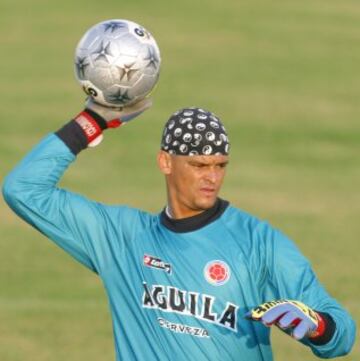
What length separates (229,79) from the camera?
2458 centimetres

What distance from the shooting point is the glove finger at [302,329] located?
8.23 m

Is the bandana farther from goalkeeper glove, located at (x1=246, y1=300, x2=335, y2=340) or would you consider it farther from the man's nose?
goalkeeper glove, located at (x1=246, y1=300, x2=335, y2=340)

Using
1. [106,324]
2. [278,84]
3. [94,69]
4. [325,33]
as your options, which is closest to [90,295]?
[106,324]

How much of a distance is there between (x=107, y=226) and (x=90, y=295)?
22.6 feet

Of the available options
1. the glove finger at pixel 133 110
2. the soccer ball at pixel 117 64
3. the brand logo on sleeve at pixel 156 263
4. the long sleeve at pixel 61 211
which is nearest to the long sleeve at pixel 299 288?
the brand logo on sleeve at pixel 156 263

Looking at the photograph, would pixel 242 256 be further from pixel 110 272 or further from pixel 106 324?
pixel 106 324

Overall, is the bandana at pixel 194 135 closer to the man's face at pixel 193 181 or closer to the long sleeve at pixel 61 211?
the man's face at pixel 193 181

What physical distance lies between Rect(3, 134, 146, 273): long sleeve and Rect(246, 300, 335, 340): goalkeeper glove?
136 cm

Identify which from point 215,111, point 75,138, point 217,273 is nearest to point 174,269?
point 217,273

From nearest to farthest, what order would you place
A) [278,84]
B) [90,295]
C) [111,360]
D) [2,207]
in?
[111,360] → [90,295] → [2,207] → [278,84]

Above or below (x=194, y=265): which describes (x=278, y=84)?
below

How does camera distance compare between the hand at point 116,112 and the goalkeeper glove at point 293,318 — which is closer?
the goalkeeper glove at point 293,318

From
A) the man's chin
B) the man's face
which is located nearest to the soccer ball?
the man's face

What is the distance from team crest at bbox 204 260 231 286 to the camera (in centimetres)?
905
